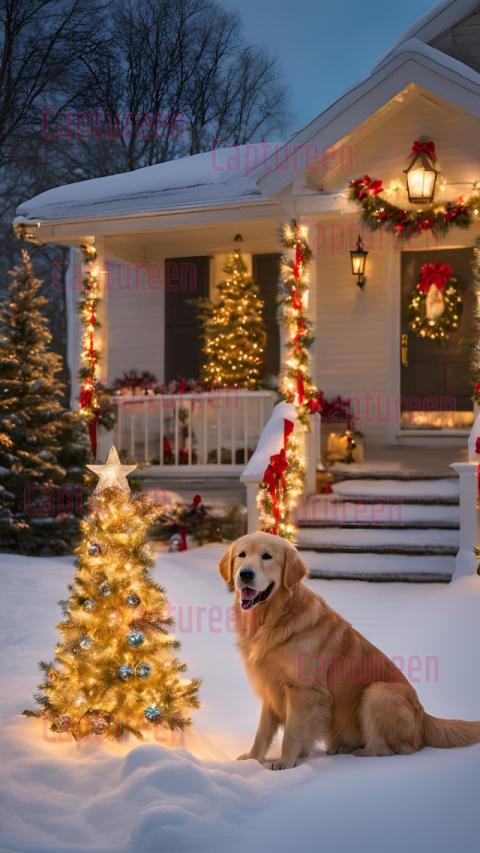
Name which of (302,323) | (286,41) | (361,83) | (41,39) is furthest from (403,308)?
(286,41)

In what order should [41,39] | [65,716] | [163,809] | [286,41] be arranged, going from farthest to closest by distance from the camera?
[286,41]
[41,39]
[65,716]
[163,809]

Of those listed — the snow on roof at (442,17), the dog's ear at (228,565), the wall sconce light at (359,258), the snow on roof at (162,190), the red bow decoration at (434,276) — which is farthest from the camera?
the wall sconce light at (359,258)

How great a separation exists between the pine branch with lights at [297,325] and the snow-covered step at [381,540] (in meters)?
1.23

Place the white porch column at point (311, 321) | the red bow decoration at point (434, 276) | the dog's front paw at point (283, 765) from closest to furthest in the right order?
the dog's front paw at point (283, 765) < the white porch column at point (311, 321) < the red bow decoration at point (434, 276)

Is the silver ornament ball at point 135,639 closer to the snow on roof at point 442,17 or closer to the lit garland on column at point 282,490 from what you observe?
the lit garland on column at point 282,490

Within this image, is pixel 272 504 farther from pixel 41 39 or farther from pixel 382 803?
pixel 41 39

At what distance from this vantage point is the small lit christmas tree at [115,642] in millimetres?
4176

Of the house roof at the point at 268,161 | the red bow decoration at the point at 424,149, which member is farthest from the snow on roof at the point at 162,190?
the red bow decoration at the point at 424,149

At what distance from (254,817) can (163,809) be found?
0.38 metres

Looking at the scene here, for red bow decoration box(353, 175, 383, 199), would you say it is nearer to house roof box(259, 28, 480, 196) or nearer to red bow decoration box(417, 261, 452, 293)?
house roof box(259, 28, 480, 196)

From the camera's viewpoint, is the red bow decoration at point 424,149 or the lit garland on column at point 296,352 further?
the lit garland on column at point 296,352

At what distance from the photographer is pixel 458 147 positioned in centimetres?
862

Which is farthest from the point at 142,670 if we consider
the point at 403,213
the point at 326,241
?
the point at 326,241

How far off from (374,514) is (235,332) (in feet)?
12.1
